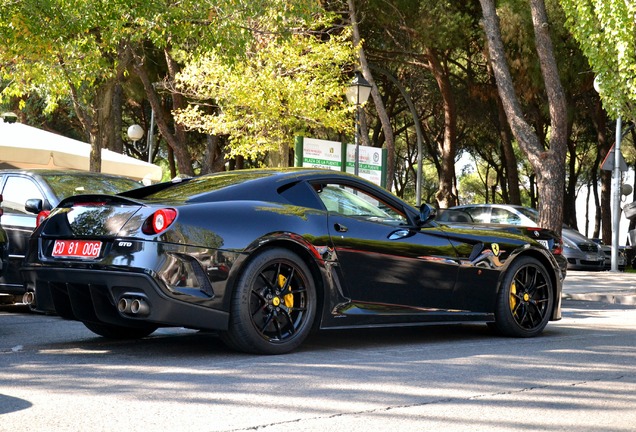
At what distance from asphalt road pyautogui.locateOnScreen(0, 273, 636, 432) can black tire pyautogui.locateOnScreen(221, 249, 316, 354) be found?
140mm

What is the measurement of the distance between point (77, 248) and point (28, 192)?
162 inches

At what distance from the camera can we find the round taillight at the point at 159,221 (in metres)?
6.46

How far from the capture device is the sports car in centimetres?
647

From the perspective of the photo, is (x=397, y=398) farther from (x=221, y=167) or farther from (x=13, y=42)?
(x=221, y=167)

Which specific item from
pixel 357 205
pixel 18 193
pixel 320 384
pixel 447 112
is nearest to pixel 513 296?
pixel 357 205

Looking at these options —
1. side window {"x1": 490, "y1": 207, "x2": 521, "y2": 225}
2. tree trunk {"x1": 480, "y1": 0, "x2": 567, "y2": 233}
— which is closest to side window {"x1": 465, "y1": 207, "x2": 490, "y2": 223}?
side window {"x1": 490, "y1": 207, "x2": 521, "y2": 225}

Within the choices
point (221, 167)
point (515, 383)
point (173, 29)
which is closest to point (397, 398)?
point (515, 383)

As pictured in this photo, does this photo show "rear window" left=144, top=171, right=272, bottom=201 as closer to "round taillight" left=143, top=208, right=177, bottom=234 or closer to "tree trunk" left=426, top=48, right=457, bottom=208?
"round taillight" left=143, top=208, right=177, bottom=234

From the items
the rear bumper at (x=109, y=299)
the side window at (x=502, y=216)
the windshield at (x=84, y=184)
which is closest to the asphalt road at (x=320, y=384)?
the rear bumper at (x=109, y=299)

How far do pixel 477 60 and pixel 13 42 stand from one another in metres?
22.1

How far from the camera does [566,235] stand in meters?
24.8

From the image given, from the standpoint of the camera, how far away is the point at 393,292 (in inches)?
296

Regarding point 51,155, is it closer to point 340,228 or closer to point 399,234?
point 399,234

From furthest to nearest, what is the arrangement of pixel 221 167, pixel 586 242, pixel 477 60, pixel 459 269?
1. pixel 477 60
2. pixel 221 167
3. pixel 586 242
4. pixel 459 269
